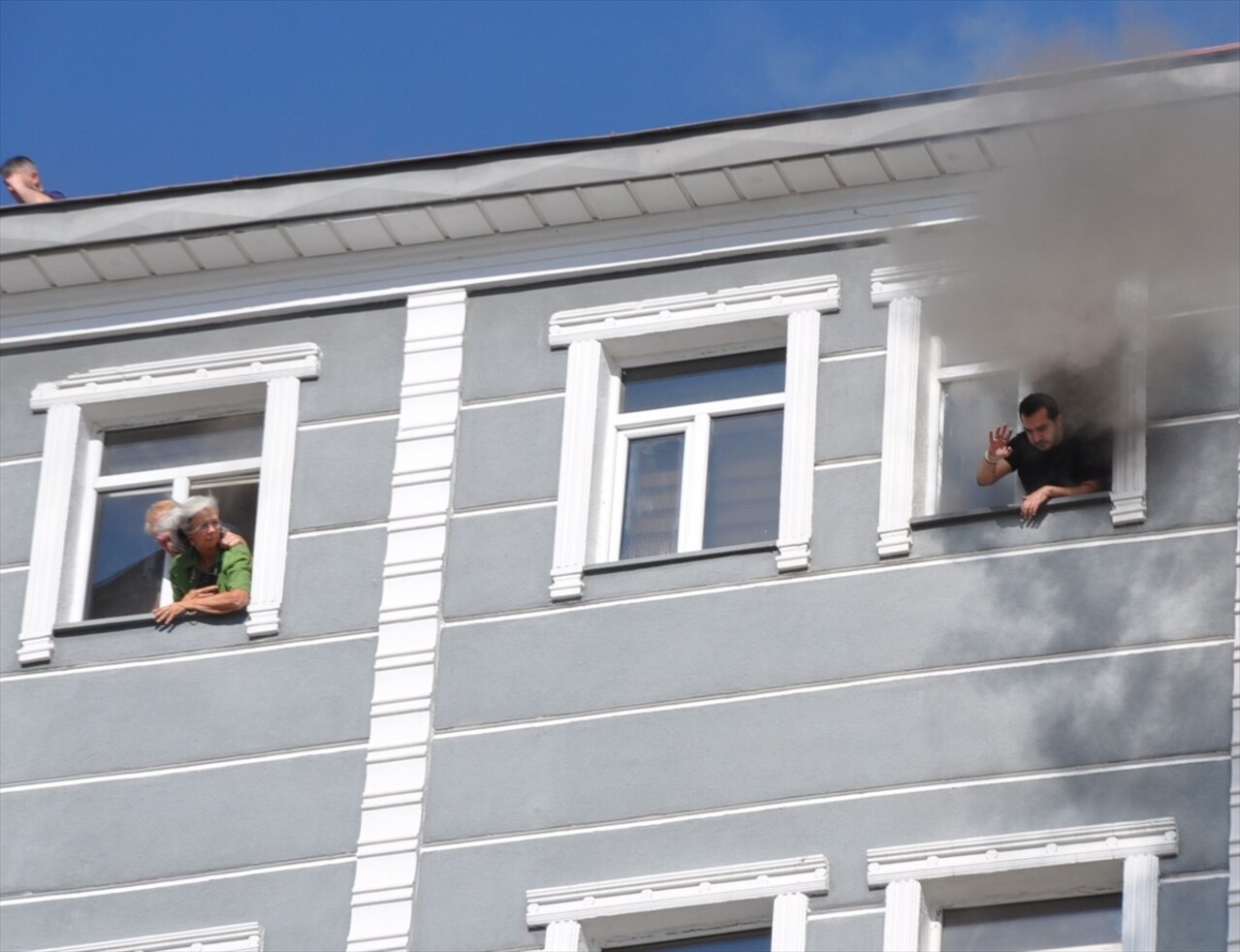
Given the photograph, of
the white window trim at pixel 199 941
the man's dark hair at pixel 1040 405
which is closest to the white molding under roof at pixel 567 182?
the man's dark hair at pixel 1040 405

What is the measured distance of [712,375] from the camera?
2339cm

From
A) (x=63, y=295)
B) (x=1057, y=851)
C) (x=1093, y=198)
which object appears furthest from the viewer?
(x=63, y=295)

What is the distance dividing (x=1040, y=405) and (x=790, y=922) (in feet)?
10.7

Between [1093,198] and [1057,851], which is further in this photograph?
[1093,198]

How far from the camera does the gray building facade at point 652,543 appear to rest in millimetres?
21281

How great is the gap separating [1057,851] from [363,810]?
393 centimetres

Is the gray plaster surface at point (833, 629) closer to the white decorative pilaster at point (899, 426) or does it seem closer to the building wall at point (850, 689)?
the building wall at point (850, 689)

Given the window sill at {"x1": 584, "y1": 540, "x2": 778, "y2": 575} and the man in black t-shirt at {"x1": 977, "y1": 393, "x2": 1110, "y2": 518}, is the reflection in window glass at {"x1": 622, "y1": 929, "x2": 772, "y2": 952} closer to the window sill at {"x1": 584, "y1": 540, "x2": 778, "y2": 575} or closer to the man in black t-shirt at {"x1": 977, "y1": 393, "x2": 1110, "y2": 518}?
the window sill at {"x1": 584, "y1": 540, "x2": 778, "y2": 575}

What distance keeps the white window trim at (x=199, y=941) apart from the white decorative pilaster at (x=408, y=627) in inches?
22.8

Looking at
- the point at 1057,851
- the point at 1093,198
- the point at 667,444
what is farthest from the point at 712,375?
the point at 1057,851

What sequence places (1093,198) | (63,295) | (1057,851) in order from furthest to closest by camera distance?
1. (63,295)
2. (1093,198)
3. (1057,851)

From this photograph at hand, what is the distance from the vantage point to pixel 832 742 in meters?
21.6

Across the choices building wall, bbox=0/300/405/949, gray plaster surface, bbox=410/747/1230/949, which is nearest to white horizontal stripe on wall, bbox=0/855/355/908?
building wall, bbox=0/300/405/949

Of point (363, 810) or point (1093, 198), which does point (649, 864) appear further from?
point (1093, 198)
